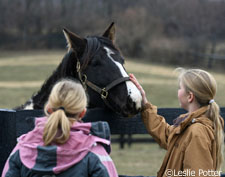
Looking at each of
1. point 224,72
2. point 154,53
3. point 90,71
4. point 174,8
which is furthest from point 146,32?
point 90,71

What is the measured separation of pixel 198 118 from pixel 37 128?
1.10 meters

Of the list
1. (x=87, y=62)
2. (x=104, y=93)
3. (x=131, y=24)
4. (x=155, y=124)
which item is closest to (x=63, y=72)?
(x=87, y=62)

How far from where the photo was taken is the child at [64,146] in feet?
6.49

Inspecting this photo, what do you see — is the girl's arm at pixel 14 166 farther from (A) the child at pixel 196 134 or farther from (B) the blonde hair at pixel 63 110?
(A) the child at pixel 196 134

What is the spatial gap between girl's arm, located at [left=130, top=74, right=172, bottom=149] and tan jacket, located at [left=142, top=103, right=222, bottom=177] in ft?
0.08

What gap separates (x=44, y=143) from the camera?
2002 mm

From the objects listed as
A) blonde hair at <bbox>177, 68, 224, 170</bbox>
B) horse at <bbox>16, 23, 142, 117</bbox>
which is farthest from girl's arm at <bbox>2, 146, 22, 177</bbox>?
blonde hair at <bbox>177, 68, 224, 170</bbox>

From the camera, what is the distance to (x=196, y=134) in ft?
7.19

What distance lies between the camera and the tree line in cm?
4581

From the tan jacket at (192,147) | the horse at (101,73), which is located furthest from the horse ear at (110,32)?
the tan jacket at (192,147)

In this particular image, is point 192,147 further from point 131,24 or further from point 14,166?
point 131,24

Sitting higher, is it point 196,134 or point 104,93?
point 104,93

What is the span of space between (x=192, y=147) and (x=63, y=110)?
88cm

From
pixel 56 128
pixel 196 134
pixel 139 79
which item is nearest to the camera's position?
pixel 56 128
